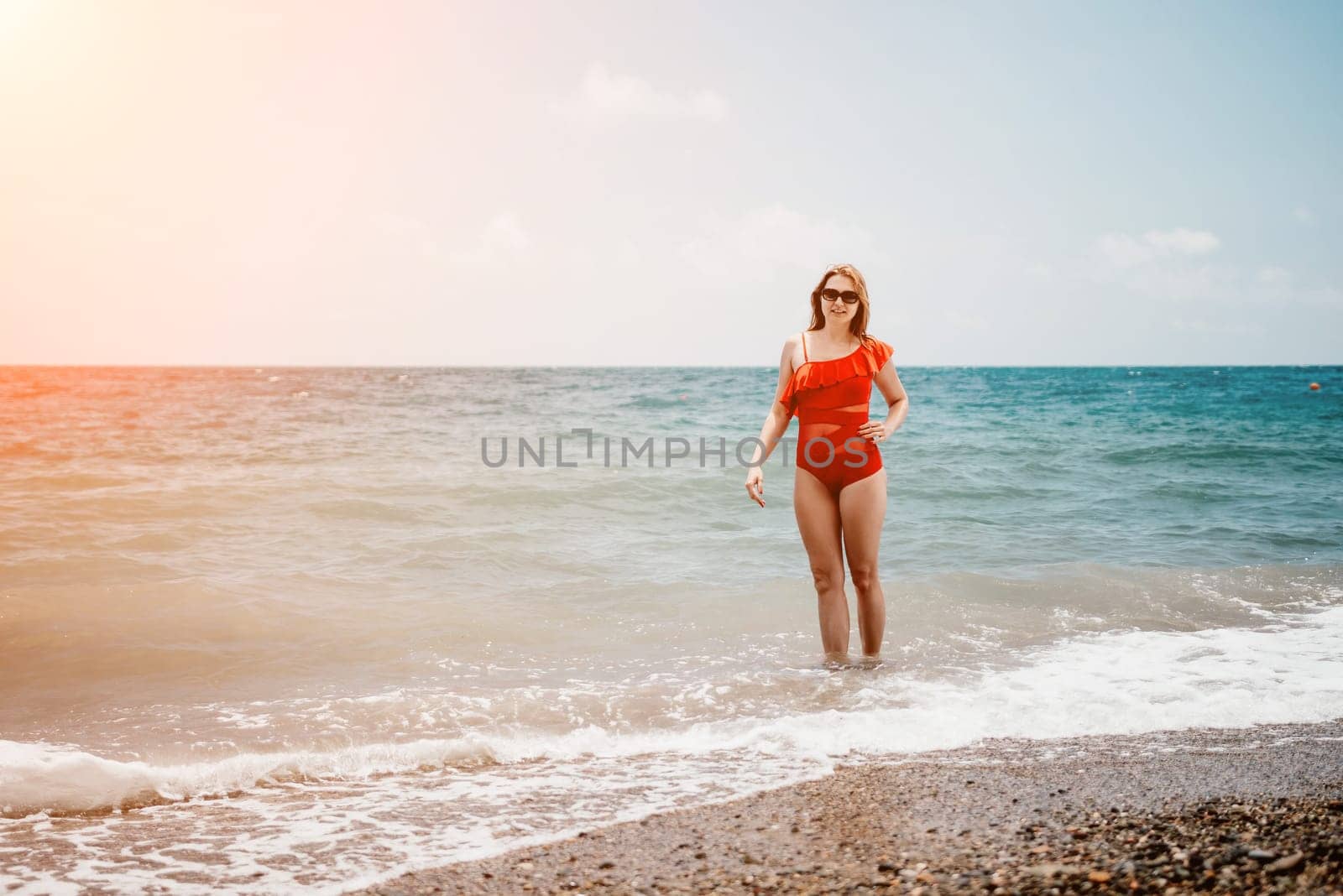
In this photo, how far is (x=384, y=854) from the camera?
2.89m

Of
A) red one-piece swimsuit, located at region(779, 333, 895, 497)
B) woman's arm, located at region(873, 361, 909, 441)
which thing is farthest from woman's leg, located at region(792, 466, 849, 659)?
woman's arm, located at region(873, 361, 909, 441)

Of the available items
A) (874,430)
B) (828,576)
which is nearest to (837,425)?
(874,430)

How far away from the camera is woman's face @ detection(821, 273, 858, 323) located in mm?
4738

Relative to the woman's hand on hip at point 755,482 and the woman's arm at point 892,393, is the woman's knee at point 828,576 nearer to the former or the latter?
the woman's hand on hip at point 755,482

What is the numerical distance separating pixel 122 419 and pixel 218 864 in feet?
78.6

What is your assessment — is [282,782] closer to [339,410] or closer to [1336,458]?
[1336,458]

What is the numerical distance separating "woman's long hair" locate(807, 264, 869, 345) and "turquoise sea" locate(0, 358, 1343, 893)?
202 centimetres

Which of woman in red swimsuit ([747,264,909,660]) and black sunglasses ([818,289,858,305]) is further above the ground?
black sunglasses ([818,289,858,305])

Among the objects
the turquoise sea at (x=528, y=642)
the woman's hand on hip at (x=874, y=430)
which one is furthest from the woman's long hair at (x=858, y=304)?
the turquoise sea at (x=528, y=642)

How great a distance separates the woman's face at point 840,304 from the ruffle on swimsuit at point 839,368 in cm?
21

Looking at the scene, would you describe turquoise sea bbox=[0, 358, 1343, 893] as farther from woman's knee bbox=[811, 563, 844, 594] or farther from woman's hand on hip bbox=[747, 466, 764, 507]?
woman's hand on hip bbox=[747, 466, 764, 507]

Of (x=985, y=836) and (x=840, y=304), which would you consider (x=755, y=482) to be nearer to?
(x=840, y=304)

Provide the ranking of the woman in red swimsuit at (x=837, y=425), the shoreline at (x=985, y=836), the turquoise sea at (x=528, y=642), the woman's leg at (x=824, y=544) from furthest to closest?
the woman's leg at (x=824, y=544), the woman in red swimsuit at (x=837, y=425), the turquoise sea at (x=528, y=642), the shoreline at (x=985, y=836)

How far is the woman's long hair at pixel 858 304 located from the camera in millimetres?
4754
